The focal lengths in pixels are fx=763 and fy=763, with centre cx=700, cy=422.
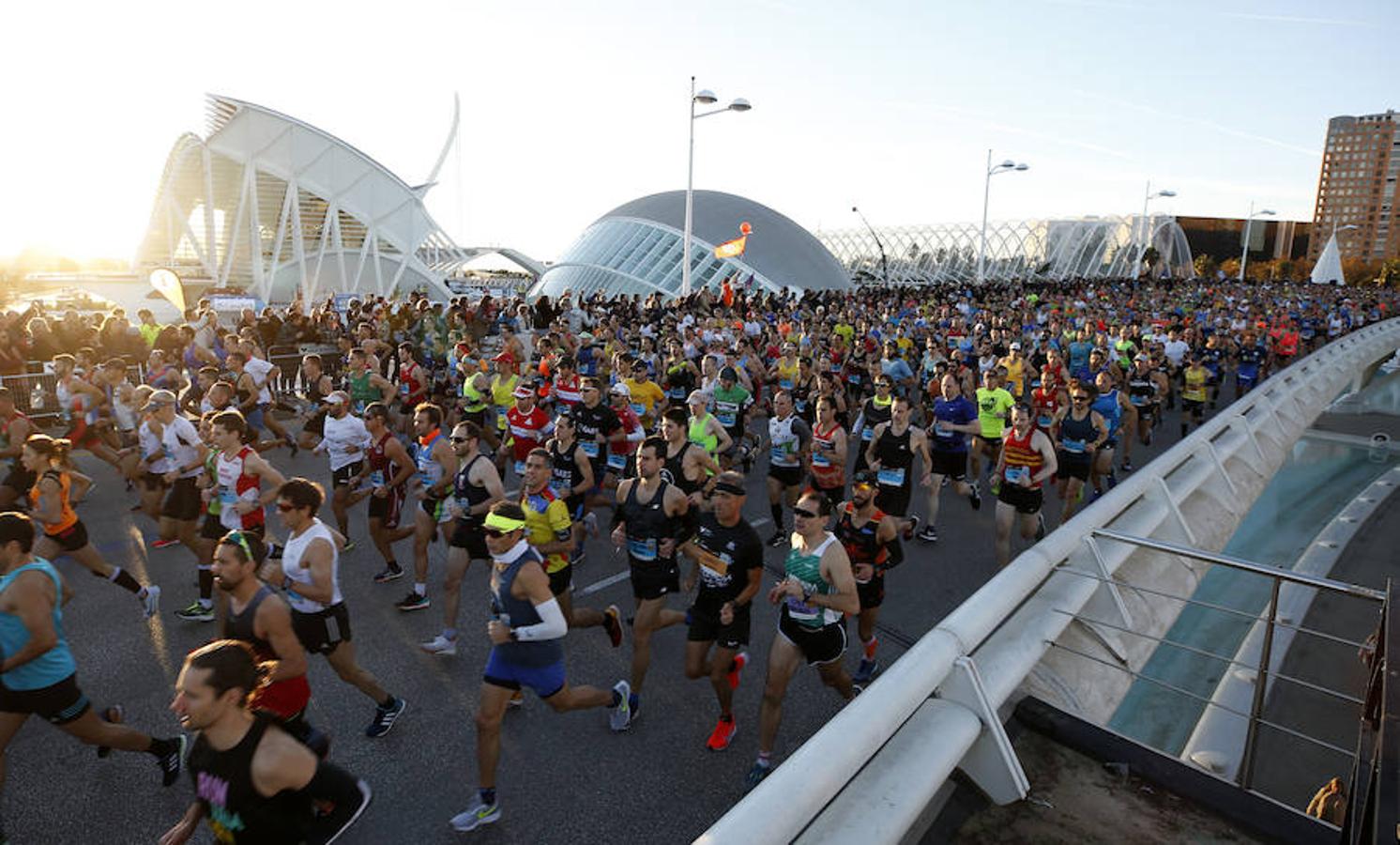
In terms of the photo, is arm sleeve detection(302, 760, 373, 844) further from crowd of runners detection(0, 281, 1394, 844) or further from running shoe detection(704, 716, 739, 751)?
running shoe detection(704, 716, 739, 751)

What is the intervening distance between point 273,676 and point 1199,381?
666 inches

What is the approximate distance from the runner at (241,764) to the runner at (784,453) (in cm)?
591

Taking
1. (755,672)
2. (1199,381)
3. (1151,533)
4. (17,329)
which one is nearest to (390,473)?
(755,672)

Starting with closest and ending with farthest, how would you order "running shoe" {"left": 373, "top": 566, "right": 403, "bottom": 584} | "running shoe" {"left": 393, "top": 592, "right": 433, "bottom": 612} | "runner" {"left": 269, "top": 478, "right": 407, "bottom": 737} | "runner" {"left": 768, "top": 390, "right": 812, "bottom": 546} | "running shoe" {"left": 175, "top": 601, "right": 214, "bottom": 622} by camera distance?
"runner" {"left": 269, "top": 478, "right": 407, "bottom": 737}, "running shoe" {"left": 175, "top": 601, "right": 214, "bottom": 622}, "running shoe" {"left": 393, "top": 592, "right": 433, "bottom": 612}, "running shoe" {"left": 373, "top": 566, "right": 403, "bottom": 584}, "runner" {"left": 768, "top": 390, "right": 812, "bottom": 546}

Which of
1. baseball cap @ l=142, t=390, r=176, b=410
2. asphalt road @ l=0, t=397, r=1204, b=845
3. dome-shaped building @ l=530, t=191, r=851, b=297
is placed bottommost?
asphalt road @ l=0, t=397, r=1204, b=845

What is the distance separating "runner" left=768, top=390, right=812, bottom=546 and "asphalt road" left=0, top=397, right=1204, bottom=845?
145cm

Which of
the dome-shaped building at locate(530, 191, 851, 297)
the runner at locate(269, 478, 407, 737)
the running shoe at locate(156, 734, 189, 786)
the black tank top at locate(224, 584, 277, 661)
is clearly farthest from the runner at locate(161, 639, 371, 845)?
the dome-shaped building at locate(530, 191, 851, 297)

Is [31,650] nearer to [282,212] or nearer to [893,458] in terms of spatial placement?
[893,458]

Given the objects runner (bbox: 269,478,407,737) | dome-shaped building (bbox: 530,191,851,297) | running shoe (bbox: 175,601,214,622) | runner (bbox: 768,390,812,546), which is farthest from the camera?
dome-shaped building (bbox: 530,191,851,297)

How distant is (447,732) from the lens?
4965 mm

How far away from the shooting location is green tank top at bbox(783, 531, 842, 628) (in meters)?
4.50

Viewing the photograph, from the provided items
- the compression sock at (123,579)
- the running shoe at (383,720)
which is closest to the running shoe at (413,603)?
the running shoe at (383,720)

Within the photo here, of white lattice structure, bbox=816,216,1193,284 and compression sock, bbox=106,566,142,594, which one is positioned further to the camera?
white lattice structure, bbox=816,216,1193,284

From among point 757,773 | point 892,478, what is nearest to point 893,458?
point 892,478
